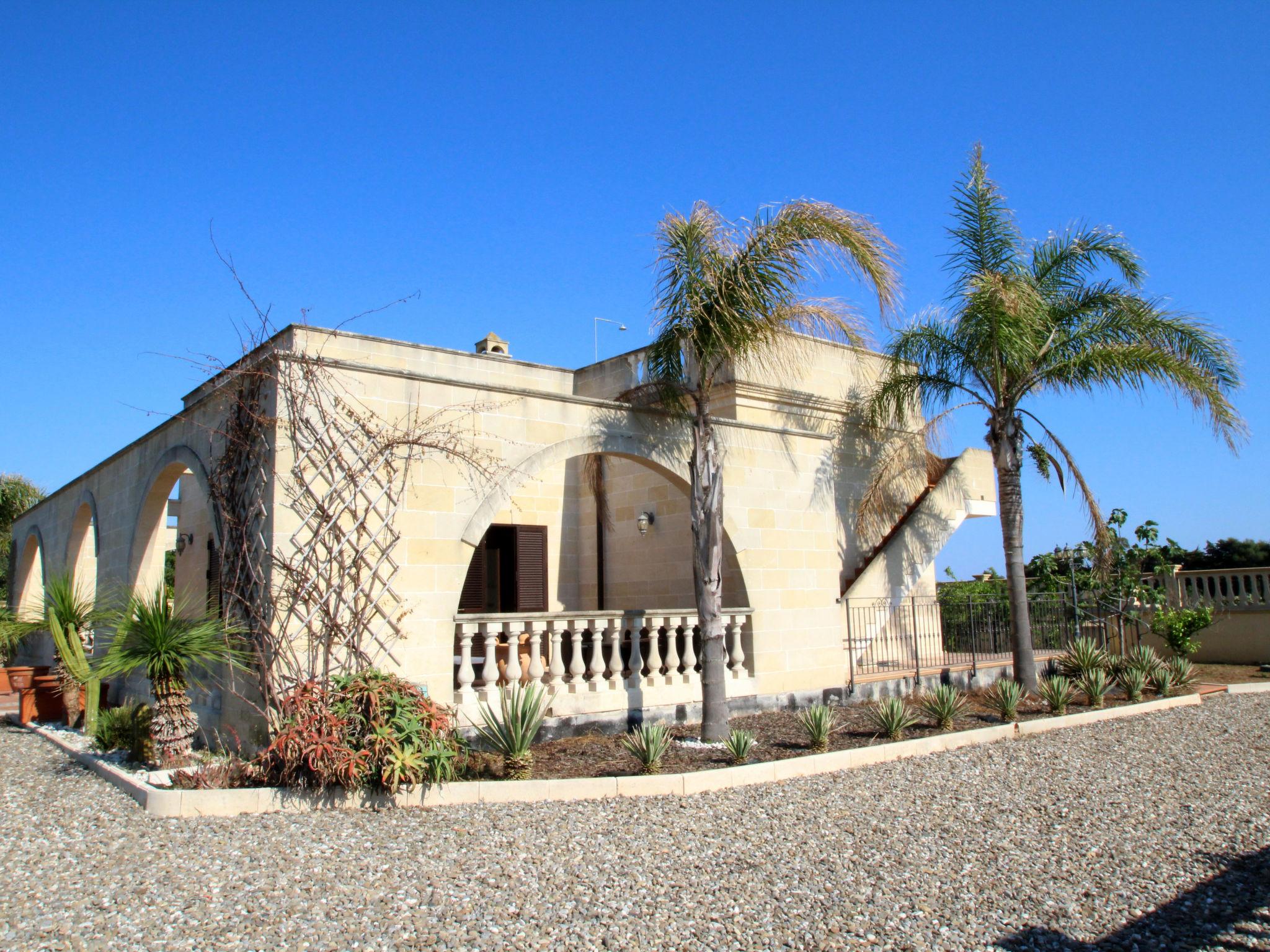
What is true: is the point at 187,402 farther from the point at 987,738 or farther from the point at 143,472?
the point at 987,738

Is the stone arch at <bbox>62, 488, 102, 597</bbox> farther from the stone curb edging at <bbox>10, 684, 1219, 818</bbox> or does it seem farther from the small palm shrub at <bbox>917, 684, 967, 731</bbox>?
the small palm shrub at <bbox>917, 684, 967, 731</bbox>

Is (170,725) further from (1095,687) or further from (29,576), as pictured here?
(29,576)

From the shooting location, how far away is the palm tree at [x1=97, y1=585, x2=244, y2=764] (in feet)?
23.1

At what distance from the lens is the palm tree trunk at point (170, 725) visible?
23.8 feet

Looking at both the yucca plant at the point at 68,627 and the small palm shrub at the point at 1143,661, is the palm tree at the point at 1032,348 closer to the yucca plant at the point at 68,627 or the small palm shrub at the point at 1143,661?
the small palm shrub at the point at 1143,661

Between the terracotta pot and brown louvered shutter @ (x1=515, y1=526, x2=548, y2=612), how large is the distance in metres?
6.18

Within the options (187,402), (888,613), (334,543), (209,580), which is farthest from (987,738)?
(187,402)

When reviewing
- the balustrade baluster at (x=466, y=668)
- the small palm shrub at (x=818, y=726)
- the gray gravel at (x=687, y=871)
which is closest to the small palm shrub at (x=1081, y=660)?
the gray gravel at (x=687, y=871)

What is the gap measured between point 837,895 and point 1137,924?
56.3 inches

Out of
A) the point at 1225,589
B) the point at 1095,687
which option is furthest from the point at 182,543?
the point at 1225,589

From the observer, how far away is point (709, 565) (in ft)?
28.5

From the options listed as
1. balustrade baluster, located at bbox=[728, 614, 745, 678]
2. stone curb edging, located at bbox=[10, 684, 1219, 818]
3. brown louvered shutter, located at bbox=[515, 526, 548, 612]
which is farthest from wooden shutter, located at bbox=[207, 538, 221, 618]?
balustrade baluster, located at bbox=[728, 614, 745, 678]

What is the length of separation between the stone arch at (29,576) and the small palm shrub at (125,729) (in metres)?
9.78

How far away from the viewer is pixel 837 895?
4.71 m
